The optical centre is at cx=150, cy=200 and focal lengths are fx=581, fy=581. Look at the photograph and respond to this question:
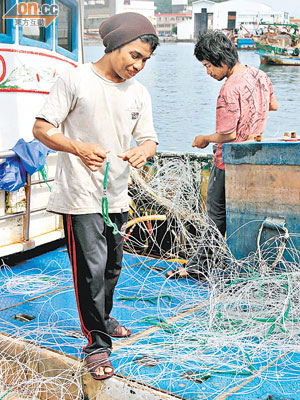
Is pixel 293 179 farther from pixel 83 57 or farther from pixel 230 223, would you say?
pixel 83 57

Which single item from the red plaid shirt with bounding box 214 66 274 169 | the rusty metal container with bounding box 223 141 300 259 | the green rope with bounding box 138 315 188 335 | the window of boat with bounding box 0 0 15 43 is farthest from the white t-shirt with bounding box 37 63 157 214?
the window of boat with bounding box 0 0 15 43

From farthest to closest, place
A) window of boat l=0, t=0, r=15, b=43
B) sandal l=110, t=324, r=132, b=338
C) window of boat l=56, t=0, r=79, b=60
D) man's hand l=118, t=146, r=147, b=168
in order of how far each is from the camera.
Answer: window of boat l=56, t=0, r=79, b=60
window of boat l=0, t=0, r=15, b=43
sandal l=110, t=324, r=132, b=338
man's hand l=118, t=146, r=147, b=168

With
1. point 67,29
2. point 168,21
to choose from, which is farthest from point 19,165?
point 168,21

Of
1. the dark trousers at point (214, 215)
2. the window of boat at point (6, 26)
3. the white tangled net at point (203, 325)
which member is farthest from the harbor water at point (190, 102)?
the white tangled net at point (203, 325)

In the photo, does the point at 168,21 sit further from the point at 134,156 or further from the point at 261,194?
the point at 134,156

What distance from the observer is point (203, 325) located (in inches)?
146

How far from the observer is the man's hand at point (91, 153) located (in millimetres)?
2637

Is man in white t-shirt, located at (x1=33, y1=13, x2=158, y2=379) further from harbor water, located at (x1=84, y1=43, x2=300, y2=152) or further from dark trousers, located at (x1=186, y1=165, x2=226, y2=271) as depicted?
harbor water, located at (x1=84, y1=43, x2=300, y2=152)

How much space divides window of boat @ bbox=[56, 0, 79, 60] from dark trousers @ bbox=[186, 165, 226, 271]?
223cm

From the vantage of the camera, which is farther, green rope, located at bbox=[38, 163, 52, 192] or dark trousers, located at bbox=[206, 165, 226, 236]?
green rope, located at bbox=[38, 163, 52, 192]

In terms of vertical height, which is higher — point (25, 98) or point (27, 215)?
point (25, 98)

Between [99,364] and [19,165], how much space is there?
7.49 feet

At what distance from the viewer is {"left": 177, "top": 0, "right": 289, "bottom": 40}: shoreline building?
7506 cm

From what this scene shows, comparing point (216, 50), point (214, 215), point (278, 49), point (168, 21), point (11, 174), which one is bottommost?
point (214, 215)
